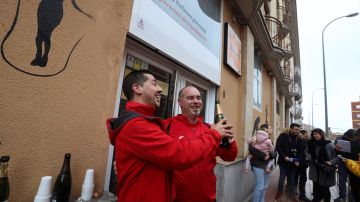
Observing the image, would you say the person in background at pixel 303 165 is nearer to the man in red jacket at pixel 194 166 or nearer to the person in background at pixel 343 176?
the person in background at pixel 343 176

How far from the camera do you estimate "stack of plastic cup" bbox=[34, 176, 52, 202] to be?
1679mm

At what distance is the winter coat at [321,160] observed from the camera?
5152 mm

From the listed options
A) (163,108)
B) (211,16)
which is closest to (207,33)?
(211,16)

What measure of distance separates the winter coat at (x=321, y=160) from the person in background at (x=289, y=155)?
72 centimetres

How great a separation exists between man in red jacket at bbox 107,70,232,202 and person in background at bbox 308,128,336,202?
4.98 meters

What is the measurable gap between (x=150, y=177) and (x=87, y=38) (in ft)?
5.22

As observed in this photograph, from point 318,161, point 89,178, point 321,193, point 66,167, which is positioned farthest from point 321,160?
point 66,167

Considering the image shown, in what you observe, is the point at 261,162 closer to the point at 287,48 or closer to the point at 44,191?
the point at 44,191

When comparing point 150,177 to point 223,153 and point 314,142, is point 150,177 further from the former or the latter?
point 314,142

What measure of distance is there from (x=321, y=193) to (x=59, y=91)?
6.13 metres

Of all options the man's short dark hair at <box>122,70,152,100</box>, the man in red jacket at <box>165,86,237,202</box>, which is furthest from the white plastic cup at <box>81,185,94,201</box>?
the man's short dark hair at <box>122,70,152,100</box>

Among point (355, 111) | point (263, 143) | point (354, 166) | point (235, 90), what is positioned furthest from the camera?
point (355, 111)

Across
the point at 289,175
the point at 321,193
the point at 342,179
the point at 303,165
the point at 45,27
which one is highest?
the point at 45,27

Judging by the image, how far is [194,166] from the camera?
85.7 inches
